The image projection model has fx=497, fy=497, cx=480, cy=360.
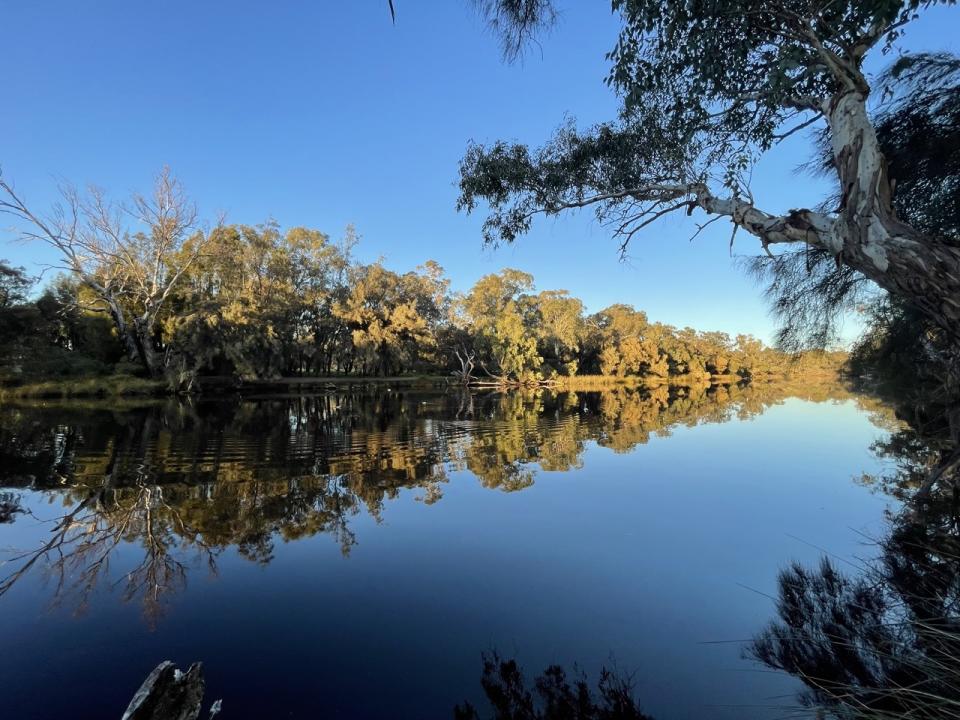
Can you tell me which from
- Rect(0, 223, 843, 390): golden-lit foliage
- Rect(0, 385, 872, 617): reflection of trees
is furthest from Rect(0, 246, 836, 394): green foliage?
Rect(0, 385, 872, 617): reflection of trees

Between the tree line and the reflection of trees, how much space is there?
7.29 metres

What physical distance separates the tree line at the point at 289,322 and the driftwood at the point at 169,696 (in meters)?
10.6

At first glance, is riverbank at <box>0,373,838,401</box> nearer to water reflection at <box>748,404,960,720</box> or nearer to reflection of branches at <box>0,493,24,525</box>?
water reflection at <box>748,404,960,720</box>

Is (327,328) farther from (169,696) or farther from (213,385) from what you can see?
(169,696)

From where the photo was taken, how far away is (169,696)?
115 inches

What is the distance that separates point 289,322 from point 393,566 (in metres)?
36.7

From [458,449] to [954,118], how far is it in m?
11.1

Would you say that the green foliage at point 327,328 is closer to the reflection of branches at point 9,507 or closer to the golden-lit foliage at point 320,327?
the golden-lit foliage at point 320,327

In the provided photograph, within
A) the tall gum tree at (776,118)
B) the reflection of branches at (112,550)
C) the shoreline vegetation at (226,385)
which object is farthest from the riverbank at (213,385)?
the reflection of branches at (112,550)

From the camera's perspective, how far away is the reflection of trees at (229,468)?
19.5 feet

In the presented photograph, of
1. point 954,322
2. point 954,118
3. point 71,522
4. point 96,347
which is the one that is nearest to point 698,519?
point 954,322

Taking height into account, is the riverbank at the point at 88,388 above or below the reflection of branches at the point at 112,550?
above

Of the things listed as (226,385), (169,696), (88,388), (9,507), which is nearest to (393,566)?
(169,696)

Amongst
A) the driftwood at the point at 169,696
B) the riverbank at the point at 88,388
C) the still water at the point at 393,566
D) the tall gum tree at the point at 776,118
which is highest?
the tall gum tree at the point at 776,118
